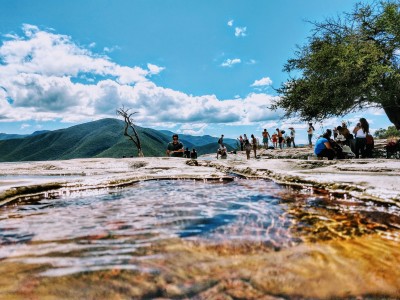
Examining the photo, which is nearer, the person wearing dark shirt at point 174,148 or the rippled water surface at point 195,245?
the rippled water surface at point 195,245

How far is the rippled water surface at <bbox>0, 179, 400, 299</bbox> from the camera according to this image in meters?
1.98

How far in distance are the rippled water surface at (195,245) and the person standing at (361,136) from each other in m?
9.22

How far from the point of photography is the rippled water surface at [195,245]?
78.0 inches

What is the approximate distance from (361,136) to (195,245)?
12.4 metres

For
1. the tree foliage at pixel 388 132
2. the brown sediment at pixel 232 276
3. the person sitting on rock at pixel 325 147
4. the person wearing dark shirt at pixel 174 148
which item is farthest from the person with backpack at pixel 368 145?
the tree foliage at pixel 388 132

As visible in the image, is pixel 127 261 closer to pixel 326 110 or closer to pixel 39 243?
pixel 39 243

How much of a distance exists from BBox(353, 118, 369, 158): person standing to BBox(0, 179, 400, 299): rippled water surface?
922 centimetres

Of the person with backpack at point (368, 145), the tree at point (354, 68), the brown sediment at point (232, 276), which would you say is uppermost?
the tree at point (354, 68)

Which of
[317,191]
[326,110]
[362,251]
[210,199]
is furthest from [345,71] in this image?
[362,251]

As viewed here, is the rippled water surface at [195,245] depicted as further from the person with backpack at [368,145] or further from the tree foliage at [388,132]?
the tree foliage at [388,132]

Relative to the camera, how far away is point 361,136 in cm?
1265

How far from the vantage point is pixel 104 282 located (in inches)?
79.7

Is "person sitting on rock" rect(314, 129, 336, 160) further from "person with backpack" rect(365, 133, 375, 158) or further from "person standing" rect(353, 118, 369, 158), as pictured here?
"person with backpack" rect(365, 133, 375, 158)

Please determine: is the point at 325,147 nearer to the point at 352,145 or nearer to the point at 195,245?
the point at 352,145
